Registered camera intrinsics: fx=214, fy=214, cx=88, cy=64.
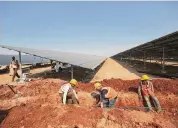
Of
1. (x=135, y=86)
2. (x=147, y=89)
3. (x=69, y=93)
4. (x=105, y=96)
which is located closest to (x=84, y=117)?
(x=105, y=96)

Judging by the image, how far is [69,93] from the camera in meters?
8.63

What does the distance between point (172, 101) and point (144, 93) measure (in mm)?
1584

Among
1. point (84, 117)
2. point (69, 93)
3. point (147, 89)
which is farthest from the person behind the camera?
point (147, 89)

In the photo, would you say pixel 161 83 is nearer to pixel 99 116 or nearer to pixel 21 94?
pixel 99 116

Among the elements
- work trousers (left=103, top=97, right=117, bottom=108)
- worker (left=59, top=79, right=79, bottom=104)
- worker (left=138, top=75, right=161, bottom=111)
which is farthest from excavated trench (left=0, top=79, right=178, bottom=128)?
work trousers (left=103, top=97, right=117, bottom=108)

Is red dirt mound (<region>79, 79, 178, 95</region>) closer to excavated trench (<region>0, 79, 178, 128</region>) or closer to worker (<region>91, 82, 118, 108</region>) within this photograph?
excavated trench (<region>0, 79, 178, 128</region>)

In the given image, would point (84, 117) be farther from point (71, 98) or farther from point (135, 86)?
point (135, 86)

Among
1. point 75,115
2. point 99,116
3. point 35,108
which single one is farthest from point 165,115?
point 35,108

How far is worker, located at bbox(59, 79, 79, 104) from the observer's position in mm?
8164

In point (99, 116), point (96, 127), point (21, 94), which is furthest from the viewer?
point (21, 94)

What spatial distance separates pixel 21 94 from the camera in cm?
1080

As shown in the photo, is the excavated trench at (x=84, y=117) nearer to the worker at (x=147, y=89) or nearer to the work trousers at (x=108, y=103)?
the worker at (x=147, y=89)

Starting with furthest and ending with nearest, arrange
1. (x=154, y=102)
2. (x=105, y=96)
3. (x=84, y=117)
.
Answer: (x=154, y=102)
(x=105, y=96)
(x=84, y=117)

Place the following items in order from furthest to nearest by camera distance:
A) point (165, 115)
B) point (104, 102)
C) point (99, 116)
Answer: point (104, 102), point (165, 115), point (99, 116)
